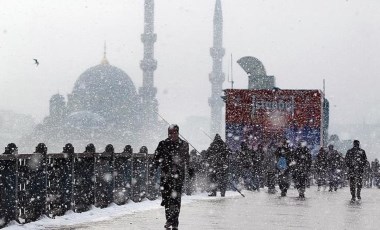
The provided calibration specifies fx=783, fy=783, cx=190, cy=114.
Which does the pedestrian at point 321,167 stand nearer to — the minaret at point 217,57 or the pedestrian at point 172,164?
the pedestrian at point 172,164

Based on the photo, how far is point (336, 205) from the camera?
61.5ft

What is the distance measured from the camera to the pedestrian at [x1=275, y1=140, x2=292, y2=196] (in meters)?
22.9

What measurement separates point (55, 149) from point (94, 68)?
2598 cm

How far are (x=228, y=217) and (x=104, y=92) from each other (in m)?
174

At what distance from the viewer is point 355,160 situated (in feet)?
66.7

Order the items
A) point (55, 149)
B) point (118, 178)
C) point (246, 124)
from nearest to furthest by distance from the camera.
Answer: point (118, 178) → point (246, 124) → point (55, 149)

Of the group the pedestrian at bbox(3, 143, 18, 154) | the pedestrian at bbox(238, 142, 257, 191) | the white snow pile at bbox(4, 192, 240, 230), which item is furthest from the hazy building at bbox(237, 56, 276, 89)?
the pedestrian at bbox(3, 143, 18, 154)

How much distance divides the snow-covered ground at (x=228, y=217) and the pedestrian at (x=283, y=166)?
4176 millimetres

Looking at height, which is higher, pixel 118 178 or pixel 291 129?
pixel 291 129

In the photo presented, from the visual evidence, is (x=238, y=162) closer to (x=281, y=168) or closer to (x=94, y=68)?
(x=281, y=168)

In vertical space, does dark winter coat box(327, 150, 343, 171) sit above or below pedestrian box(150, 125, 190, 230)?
above

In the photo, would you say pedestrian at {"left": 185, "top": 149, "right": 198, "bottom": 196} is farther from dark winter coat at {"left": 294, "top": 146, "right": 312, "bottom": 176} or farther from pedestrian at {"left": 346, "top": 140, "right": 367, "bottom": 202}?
pedestrian at {"left": 346, "top": 140, "right": 367, "bottom": 202}

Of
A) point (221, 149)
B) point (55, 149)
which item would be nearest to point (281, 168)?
point (221, 149)

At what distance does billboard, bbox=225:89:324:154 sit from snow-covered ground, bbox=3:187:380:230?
14.7 meters
